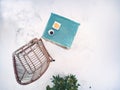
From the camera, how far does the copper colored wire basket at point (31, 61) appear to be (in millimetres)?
2074

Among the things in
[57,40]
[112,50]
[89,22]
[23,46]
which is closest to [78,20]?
[89,22]

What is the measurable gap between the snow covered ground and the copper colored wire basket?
0.05 m

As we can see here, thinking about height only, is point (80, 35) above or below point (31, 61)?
above

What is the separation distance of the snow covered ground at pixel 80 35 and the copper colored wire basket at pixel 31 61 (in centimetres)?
5

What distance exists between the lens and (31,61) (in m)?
2.08

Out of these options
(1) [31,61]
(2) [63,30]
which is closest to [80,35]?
(2) [63,30]

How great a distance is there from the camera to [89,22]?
206 centimetres

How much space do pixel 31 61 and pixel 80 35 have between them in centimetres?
50

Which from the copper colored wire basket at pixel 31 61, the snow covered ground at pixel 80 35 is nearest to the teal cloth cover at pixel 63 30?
the snow covered ground at pixel 80 35

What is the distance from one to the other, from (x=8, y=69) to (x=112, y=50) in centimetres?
97

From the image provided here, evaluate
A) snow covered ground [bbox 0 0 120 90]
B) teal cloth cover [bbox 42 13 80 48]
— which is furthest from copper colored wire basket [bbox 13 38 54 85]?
teal cloth cover [bbox 42 13 80 48]

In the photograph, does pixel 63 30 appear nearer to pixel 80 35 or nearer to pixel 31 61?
pixel 80 35

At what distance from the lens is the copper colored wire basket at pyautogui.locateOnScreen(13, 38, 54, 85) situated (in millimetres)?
2074

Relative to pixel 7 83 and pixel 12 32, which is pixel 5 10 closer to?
pixel 12 32
